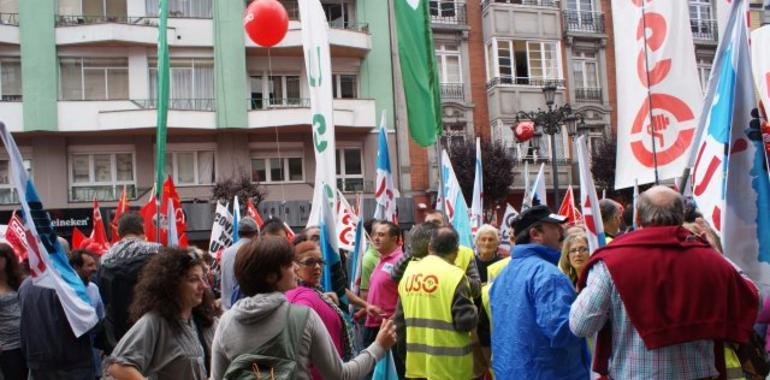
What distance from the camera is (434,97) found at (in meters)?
8.90

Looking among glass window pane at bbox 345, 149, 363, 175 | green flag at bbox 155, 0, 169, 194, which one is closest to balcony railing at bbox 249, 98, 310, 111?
glass window pane at bbox 345, 149, 363, 175

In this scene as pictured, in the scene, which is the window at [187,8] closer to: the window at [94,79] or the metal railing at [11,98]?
the window at [94,79]

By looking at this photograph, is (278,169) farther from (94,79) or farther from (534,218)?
(534,218)

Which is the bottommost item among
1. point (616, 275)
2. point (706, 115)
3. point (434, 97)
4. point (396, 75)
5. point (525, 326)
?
point (525, 326)

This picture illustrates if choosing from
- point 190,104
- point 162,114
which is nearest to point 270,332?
point 162,114

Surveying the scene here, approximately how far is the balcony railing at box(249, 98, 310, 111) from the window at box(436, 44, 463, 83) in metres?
5.68

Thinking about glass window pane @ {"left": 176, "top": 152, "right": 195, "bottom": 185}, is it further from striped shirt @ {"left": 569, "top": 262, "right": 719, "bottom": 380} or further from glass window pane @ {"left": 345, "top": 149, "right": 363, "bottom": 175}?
striped shirt @ {"left": 569, "top": 262, "right": 719, "bottom": 380}

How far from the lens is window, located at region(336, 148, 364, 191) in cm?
2747

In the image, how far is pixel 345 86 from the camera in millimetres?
28234

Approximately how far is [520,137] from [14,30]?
52.8 ft

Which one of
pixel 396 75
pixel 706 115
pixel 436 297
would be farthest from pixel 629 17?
pixel 396 75

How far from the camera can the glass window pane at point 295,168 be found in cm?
2741

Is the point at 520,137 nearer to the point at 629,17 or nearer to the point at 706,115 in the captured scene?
the point at 629,17

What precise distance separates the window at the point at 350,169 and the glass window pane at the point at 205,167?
13.9 feet
